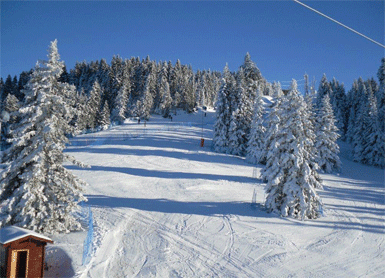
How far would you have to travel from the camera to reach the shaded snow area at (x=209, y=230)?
37.3 feet

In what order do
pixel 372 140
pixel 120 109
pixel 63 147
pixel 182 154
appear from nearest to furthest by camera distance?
pixel 63 147
pixel 182 154
pixel 372 140
pixel 120 109

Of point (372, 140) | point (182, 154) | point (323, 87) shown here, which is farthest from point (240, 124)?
point (323, 87)

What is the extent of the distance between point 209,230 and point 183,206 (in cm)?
421

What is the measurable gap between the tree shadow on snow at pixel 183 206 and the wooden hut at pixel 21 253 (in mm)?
8575

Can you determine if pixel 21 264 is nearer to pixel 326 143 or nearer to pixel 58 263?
pixel 58 263

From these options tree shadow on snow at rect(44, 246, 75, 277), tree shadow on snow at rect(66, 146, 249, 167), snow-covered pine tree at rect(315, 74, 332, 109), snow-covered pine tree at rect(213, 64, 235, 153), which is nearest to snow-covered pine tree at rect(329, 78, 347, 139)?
snow-covered pine tree at rect(315, 74, 332, 109)

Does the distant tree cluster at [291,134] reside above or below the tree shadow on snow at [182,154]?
above

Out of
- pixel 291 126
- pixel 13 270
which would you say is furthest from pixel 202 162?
pixel 13 270

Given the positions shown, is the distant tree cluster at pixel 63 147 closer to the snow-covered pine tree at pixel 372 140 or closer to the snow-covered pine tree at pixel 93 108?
the snow-covered pine tree at pixel 372 140

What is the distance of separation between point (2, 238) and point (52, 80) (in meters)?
7.27

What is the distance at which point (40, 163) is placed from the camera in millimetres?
11867

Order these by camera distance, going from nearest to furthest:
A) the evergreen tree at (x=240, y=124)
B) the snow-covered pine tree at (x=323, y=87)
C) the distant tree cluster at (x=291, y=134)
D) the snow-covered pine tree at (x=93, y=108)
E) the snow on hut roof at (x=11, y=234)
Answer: the snow on hut roof at (x=11, y=234) < the distant tree cluster at (x=291, y=134) < the evergreen tree at (x=240, y=124) < the snow-covered pine tree at (x=93, y=108) < the snow-covered pine tree at (x=323, y=87)

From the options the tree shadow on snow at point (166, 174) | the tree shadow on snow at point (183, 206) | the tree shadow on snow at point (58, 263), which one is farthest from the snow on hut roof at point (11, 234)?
the tree shadow on snow at point (166, 174)

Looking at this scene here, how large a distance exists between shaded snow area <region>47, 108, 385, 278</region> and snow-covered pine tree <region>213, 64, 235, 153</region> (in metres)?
9.55
